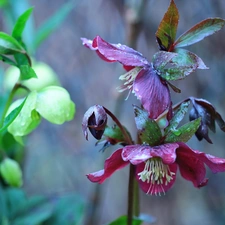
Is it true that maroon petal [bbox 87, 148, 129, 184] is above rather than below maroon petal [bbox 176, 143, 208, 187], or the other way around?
above

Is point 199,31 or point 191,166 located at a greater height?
point 199,31

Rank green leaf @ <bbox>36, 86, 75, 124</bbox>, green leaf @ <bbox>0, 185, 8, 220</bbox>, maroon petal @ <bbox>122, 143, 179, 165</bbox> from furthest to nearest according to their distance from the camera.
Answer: green leaf @ <bbox>0, 185, 8, 220</bbox> → green leaf @ <bbox>36, 86, 75, 124</bbox> → maroon petal @ <bbox>122, 143, 179, 165</bbox>

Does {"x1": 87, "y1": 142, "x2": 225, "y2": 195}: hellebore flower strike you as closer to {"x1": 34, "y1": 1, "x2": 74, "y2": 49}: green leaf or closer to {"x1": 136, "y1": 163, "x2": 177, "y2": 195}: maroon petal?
{"x1": 136, "y1": 163, "x2": 177, "y2": 195}: maroon petal

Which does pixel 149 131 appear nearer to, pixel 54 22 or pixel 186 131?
pixel 186 131

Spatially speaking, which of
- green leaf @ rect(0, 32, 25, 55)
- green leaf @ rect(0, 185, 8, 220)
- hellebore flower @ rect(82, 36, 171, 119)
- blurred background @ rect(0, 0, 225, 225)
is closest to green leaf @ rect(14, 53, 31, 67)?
green leaf @ rect(0, 32, 25, 55)

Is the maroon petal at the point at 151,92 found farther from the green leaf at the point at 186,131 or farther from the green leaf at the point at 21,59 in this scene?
the green leaf at the point at 21,59

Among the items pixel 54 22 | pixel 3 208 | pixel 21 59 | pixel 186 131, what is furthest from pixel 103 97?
pixel 186 131

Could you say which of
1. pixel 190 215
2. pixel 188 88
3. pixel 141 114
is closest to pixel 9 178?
pixel 141 114

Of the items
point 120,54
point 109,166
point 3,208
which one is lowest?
point 3,208

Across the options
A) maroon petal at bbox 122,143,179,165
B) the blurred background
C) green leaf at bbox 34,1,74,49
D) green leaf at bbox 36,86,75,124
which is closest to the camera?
maroon petal at bbox 122,143,179,165
